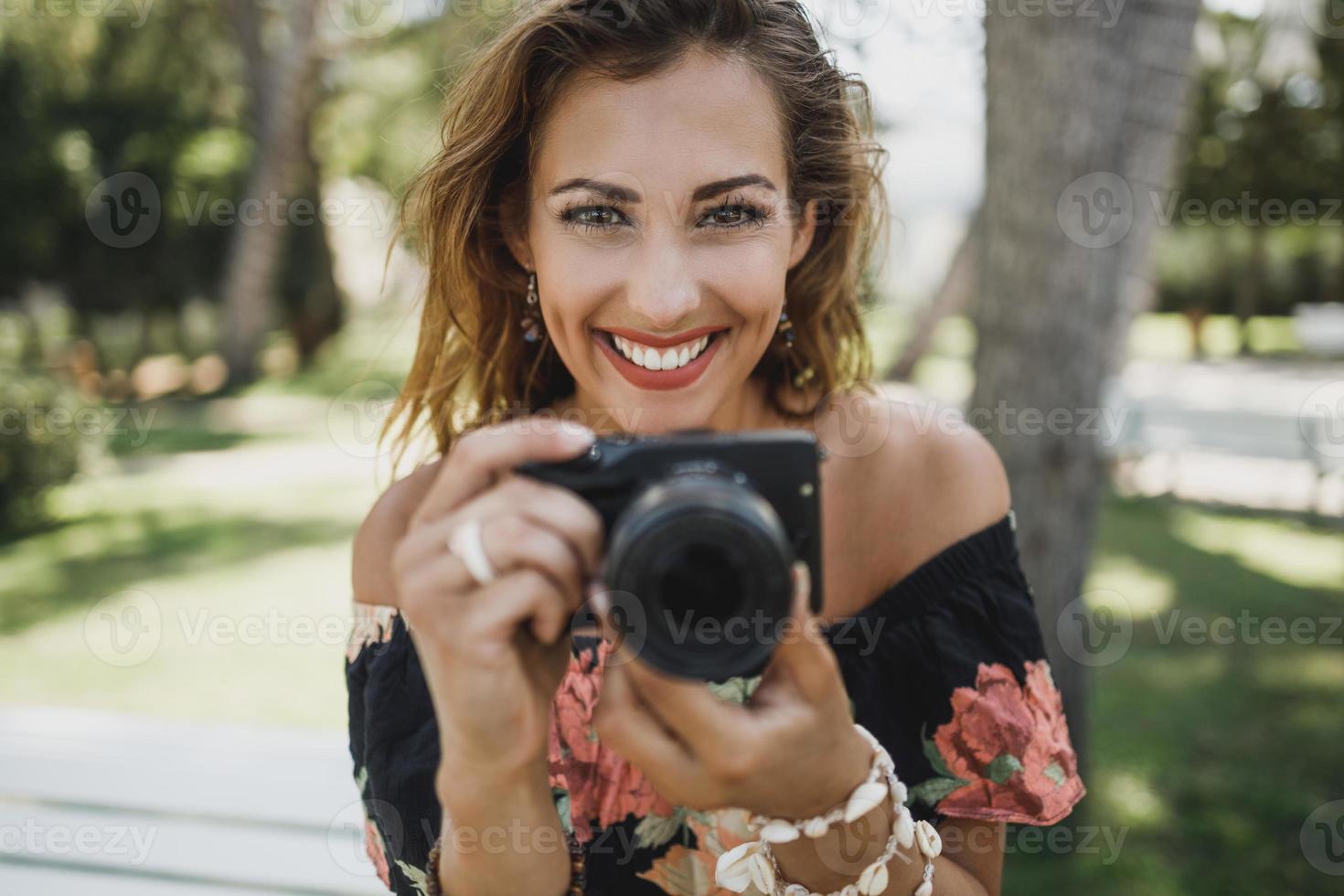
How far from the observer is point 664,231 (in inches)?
58.9

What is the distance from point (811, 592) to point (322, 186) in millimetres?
14834

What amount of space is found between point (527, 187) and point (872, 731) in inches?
42.8

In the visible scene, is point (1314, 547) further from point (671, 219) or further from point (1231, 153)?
point (1231, 153)

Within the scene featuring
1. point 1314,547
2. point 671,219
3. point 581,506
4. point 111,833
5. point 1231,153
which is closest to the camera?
point 581,506

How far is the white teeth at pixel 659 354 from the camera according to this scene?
1.57 meters

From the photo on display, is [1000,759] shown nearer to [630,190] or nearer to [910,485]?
[910,485]

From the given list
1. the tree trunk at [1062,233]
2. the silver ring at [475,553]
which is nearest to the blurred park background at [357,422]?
the tree trunk at [1062,233]

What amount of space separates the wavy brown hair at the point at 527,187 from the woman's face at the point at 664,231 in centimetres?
6

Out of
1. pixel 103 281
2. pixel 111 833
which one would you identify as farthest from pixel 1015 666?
pixel 103 281

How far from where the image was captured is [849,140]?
1.81m

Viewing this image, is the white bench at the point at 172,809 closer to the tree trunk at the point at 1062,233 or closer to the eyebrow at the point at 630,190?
the eyebrow at the point at 630,190

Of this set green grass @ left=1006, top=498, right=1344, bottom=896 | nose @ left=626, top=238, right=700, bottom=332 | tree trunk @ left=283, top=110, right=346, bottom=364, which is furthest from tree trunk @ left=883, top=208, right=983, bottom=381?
nose @ left=626, top=238, right=700, bottom=332

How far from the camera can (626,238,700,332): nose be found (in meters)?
1.49

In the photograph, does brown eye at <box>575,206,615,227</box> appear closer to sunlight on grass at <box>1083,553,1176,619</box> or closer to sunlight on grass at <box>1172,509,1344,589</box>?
sunlight on grass at <box>1083,553,1176,619</box>
